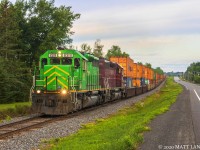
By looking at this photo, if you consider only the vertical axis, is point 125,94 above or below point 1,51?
below

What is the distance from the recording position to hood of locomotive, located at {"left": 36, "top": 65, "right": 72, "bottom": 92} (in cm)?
2381

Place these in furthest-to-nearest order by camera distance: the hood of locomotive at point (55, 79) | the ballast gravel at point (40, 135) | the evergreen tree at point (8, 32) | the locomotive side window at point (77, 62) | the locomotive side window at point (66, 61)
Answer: the evergreen tree at point (8, 32) → the locomotive side window at point (66, 61) → the locomotive side window at point (77, 62) → the hood of locomotive at point (55, 79) → the ballast gravel at point (40, 135)

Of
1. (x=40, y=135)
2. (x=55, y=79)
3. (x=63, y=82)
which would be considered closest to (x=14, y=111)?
(x=55, y=79)

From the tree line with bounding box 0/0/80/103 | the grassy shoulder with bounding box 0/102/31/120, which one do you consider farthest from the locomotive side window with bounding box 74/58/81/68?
the tree line with bounding box 0/0/80/103

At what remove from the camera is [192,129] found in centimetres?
1460

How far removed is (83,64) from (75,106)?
9.72ft

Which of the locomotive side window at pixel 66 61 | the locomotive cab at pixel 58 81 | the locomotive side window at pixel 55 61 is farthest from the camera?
the locomotive side window at pixel 55 61

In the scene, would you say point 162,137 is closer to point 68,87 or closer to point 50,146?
point 50,146

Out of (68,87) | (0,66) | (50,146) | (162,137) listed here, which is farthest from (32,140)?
(0,66)

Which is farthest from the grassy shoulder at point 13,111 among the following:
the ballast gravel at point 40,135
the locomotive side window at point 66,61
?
the ballast gravel at point 40,135

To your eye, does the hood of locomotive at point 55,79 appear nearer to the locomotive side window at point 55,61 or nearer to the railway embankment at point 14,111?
the locomotive side window at point 55,61

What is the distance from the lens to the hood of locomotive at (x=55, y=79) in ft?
78.1

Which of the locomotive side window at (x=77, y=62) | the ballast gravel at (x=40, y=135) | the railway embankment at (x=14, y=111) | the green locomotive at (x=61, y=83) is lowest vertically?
the ballast gravel at (x=40, y=135)

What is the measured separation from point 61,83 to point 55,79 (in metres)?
0.45
